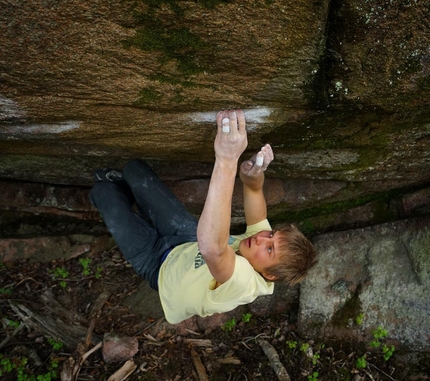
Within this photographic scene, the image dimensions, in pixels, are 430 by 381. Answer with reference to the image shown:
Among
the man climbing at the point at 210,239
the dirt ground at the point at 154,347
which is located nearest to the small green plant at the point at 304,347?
the dirt ground at the point at 154,347

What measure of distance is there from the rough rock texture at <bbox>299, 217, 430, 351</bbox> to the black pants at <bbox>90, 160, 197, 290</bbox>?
1.65m

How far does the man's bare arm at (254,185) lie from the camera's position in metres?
3.01

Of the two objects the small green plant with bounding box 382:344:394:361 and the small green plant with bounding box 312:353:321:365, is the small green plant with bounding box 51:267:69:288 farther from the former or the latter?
the small green plant with bounding box 382:344:394:361

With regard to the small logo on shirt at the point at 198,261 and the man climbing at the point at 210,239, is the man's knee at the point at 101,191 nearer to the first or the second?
the man climbing at the point at 210,239

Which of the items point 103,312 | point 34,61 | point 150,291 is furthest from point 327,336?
point 34,61

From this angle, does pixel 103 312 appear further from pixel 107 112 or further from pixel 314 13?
pixel 314 13

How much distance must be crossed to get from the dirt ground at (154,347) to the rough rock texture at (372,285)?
201mm

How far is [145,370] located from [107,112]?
2.72m

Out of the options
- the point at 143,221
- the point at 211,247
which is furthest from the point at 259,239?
the point at 143,221

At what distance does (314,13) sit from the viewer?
1.95 meters

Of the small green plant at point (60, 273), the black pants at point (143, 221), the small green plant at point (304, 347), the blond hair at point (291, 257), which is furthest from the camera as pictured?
the small green plant at point (60, 273)

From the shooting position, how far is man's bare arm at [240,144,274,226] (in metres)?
3.01

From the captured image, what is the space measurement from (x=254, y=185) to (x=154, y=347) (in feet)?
7.35

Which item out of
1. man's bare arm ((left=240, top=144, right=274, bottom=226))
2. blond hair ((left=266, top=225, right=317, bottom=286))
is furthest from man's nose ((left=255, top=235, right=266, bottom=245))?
man's bare arm ((left=240, top=144, right=274, bottom=226))
